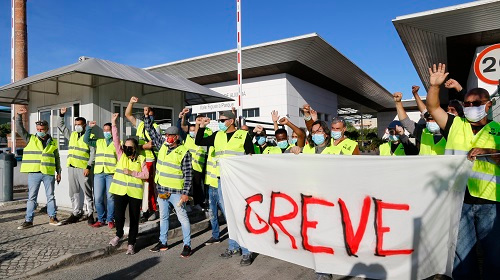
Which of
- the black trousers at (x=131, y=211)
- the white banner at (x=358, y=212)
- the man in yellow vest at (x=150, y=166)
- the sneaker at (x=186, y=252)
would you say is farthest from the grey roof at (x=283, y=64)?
the white banner at (x=358, y=212)

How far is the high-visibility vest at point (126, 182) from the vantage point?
5203mm

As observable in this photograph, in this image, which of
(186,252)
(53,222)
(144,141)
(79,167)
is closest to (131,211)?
(186,252)

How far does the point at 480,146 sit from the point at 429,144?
1.65 metres

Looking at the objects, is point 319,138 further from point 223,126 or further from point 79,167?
point 79,167

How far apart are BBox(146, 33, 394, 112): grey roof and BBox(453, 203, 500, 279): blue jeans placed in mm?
14393

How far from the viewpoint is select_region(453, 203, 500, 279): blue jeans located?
300 centimetres

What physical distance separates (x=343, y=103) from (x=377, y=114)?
13398 millimetres

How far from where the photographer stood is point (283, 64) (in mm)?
18328

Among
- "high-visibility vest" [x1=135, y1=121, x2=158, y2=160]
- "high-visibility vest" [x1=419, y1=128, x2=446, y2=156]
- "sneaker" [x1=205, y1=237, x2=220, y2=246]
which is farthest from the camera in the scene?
"high-visibility vest" [x1=135, y1=121, x2=158, y2=160]

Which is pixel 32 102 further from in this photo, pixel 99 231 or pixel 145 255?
pixel 145 255

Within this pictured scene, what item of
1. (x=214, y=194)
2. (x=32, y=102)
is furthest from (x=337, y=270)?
(x=32, y=102)

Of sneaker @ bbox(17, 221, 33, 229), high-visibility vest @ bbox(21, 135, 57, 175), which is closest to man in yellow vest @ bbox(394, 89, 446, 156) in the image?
high-visibility vest @ bbox(21, 135, 57, 175)

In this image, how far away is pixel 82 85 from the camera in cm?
761

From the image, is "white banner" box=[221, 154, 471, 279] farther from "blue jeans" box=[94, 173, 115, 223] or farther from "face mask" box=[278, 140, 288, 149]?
"blue jeans" box=[94, 173, 115, 223]
